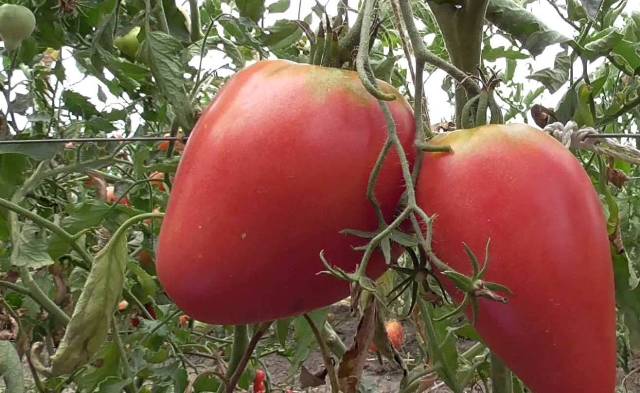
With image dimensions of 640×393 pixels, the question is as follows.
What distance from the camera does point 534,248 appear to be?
1.26 feet

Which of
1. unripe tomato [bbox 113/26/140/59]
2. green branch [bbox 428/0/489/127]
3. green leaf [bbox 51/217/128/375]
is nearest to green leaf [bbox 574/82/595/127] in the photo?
green branch [bbox 428/0/489/127]

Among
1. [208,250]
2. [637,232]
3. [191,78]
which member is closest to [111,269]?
[208,250]

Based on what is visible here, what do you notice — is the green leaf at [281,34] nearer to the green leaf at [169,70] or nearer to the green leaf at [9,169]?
the green leaf at [169,70]

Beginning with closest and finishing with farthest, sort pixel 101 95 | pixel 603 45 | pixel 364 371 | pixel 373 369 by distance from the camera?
pixel 603 45 → pixel 101 95 → pixel 364 371 → pixel 373 369

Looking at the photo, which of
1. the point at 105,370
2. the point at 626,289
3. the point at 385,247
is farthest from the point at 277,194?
the point at 105,370

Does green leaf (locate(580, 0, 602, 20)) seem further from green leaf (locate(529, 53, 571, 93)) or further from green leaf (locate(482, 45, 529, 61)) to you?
green leaf (locate(482, 45, 529, 61))

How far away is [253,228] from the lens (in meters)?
0.41

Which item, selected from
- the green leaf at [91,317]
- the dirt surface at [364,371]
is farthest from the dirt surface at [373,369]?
the green leaf at [91,317]

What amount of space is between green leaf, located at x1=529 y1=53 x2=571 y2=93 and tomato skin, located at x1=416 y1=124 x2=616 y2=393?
0.79 feet

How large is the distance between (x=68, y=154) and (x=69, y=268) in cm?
23

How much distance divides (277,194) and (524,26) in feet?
0.86

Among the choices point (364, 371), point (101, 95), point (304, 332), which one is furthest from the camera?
point (364, 371)

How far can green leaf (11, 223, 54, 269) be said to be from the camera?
28.6 inches

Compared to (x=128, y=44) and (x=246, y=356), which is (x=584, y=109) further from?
(x=128, y=44)
